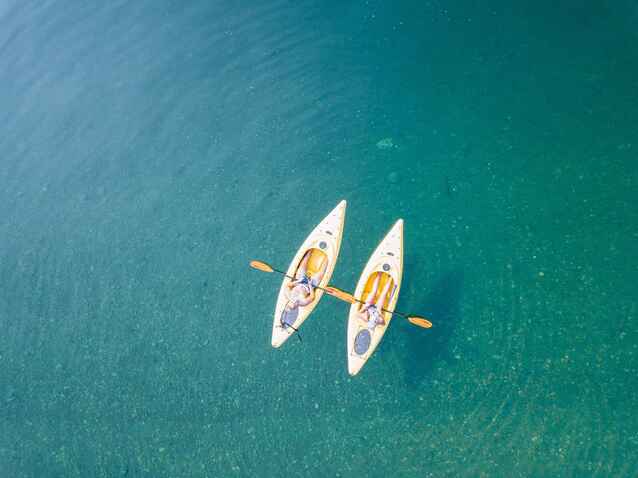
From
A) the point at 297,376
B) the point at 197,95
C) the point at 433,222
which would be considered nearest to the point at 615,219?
the point at 433,222

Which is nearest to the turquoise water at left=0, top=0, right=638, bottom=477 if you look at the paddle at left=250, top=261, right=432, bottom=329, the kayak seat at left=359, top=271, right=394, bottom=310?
the paddle at left=250, top=261, right=432, bottom=329

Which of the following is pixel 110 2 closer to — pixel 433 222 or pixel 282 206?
pixel 282 206

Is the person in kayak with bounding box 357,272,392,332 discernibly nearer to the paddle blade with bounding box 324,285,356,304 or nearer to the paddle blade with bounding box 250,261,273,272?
the paddle blade with bounding box 324,285,356,304

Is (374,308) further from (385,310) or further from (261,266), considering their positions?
(261,266)

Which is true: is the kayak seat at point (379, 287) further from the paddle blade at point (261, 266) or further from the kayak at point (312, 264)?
the paddle blade at point (261, 266)

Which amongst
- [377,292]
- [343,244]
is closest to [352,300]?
[377,292]
